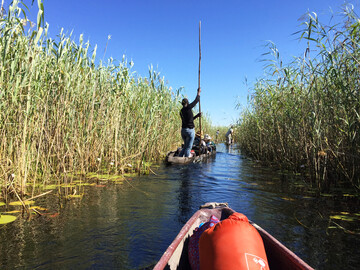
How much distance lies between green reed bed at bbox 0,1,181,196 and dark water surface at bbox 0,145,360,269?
756 millimetres

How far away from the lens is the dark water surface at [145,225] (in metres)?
2.53

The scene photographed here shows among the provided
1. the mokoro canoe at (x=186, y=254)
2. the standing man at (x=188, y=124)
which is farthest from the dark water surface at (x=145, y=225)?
the standing man at (x=188, y=124)

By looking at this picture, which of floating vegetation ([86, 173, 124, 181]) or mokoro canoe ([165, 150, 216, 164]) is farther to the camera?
mokoro canoe ([165, 150, 216, 164])

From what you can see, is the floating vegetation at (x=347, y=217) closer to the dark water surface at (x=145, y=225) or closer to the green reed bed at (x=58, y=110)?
the dark water surface at (x=145, y=225)

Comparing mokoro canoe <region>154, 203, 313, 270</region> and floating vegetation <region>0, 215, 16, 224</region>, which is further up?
mokoro canoe <region>154, 203, 313, 270</region>

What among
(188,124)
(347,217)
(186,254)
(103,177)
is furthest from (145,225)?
(188,124)

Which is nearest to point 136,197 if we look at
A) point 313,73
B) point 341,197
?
point 341,197

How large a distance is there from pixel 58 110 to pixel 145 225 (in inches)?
91.0

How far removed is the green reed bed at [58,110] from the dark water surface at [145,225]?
76cm

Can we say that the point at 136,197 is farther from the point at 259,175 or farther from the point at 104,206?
the point at 259,175

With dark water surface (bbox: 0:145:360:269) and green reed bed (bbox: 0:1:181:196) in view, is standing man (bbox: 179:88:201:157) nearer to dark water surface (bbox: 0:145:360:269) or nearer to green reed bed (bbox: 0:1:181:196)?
green reed bed (bbox: 0:1:181:196)

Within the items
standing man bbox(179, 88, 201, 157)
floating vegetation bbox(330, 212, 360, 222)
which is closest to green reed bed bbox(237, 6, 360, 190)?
floating vegetation bbox(330, 212, 360, 222)

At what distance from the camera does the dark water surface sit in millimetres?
2527

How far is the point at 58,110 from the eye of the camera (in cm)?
401
